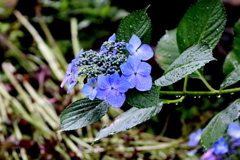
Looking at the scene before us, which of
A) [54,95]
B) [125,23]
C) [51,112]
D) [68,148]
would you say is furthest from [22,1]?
[125,23]

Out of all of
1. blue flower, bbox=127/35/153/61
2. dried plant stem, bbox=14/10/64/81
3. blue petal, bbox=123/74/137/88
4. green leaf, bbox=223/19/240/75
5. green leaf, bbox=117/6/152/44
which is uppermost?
dried plant stem, bbox=14/10/64/81

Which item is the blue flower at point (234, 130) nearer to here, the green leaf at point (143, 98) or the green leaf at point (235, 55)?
the green leaf at point (235, 55)

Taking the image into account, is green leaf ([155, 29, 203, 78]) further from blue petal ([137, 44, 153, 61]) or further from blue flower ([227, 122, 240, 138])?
blue flower ([227, 122, 240, 138])

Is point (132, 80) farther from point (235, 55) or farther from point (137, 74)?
point (235, 55)

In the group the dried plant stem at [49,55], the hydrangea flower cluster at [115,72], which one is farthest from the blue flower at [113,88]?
the dried plant stem at [49,55]

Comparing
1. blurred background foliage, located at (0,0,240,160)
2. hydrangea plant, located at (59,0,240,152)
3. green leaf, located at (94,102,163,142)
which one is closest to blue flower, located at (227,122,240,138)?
blurred background foliage, located at (0,0,240,160)

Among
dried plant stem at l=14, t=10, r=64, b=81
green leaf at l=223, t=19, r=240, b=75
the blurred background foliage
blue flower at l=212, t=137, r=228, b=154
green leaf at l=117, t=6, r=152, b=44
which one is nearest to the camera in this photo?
green leaf at l=117, t=6, r=152, b=44

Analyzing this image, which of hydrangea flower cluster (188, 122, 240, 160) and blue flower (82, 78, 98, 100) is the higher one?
blue flower (82, 78, 98, 100)
